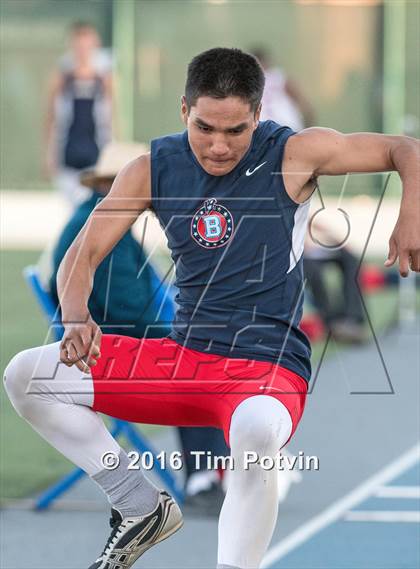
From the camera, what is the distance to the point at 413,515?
6070 mm

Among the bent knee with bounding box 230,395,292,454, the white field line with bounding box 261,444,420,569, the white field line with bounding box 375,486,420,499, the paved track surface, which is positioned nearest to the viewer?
the bent knee with bounding box 230,395,292,454

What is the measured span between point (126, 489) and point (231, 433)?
1.93 ft

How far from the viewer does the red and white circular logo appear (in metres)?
4.56

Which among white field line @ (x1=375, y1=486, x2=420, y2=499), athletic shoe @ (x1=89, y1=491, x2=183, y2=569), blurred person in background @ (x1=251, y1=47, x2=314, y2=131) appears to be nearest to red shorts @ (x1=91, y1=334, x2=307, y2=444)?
athletic shoe @ (x1=89, y1=491, x2=183, y2=569)

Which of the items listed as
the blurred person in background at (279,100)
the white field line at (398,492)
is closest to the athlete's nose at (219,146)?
the white field line at (398,492)

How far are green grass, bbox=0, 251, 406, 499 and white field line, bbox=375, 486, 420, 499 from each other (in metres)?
1.69

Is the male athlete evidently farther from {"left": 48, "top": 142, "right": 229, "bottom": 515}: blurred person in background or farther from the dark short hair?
{"left": 48, "top": 142, "right": 229, "bottom": 515}: blurred person in background

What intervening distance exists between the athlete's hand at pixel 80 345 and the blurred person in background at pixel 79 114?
9613 millimetres

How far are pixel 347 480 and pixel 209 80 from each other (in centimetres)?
291

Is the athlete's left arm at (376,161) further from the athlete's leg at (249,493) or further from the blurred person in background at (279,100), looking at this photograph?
the blurred person in background at (279,100)

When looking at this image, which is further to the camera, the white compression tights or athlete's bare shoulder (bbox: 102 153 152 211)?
athlete's bare shoulder (bbox: 102 153 152 211)

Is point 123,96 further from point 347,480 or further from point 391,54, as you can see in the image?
point 347,480

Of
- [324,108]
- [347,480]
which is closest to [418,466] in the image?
[347,480]

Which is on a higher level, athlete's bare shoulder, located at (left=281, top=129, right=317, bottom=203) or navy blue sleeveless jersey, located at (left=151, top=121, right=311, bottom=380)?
athlete's bare shoulder, located at (left=281, top=129, right=317, bottom=203)
